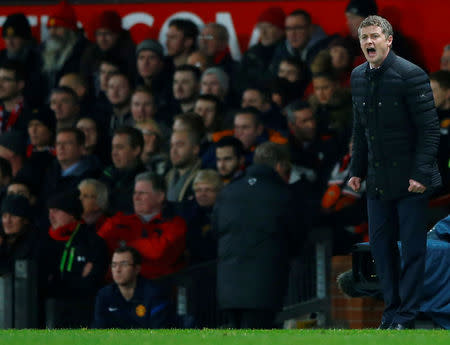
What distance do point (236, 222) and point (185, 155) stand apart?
85.4 inches

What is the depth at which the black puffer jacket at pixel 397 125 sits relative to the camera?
881 cm

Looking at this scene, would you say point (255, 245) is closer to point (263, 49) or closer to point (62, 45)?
point (263, 49)

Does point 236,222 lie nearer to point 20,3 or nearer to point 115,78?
point 115,78

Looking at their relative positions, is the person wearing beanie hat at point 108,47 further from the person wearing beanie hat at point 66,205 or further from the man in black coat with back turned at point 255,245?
the man in black coat with back turned at point 255,245

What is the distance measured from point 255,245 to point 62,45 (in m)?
6.14

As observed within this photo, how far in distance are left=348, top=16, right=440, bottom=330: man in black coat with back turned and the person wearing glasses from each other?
319cm

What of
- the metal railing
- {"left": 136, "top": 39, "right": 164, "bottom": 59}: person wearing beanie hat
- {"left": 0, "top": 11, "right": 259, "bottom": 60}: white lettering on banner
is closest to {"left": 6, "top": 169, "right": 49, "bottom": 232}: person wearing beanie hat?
the metal railing

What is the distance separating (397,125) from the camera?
890 cm

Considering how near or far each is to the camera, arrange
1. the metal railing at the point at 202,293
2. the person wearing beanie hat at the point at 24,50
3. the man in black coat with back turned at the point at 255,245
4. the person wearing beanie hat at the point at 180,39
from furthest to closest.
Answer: the person wearing beanie hat at the point at 24,50 → the person wearing beanie hat at the point at 180,39 → the metal railing at the point at 202,293 → the man in black coat with back turned at the point at 255,245

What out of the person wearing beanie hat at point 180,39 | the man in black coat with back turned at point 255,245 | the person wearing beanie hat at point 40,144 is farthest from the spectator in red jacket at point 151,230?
the person wearing beanie hat at point 180,39

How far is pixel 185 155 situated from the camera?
546 inches

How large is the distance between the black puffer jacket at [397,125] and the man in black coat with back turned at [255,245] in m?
2.80

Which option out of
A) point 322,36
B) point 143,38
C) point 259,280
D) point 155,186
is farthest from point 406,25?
point 259,280

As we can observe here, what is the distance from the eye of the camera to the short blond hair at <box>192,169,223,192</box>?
13.1m
